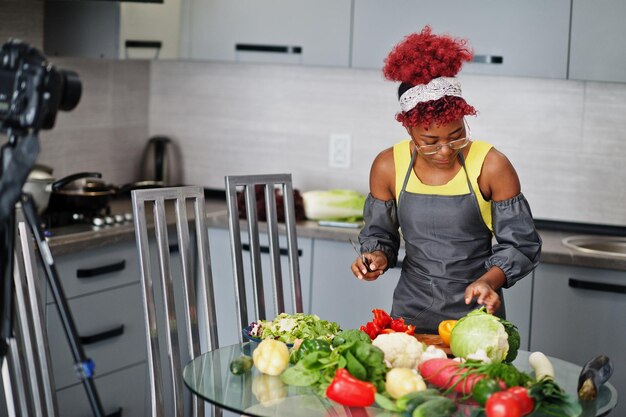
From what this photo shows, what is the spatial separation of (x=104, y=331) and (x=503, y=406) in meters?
1.99

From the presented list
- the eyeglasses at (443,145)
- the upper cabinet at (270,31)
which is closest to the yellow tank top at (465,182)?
the eyeglasses at (443,145)

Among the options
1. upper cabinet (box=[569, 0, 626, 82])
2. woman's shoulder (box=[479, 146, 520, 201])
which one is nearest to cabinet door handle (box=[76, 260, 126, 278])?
woman's shoulder (box=[479, 146, 520, 201])

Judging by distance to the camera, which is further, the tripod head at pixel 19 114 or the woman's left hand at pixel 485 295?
the woman's left hand at pixel 485 295

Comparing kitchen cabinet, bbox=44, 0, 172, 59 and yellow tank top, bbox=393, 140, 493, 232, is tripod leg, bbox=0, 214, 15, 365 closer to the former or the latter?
yellow tank top, bbox=393, 140, 493, 232

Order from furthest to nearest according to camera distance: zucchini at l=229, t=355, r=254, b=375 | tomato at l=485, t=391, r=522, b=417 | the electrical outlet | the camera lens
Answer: the electrical outlet → zucchini at l=229, t=355, r=254, b=375 → tomato at l=485, t=391, r=522, b=417 → the camera lens

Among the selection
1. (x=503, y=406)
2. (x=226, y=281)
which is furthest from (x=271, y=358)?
(x=226, y=281)

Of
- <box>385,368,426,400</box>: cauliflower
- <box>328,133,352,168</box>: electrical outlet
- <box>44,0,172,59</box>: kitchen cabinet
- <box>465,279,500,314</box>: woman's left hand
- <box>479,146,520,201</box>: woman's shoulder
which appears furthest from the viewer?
<box>328,133,352,168</box>: electrical outlet

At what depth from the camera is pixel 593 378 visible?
2.01 m

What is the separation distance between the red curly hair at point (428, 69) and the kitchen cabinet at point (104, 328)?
4.36 feet

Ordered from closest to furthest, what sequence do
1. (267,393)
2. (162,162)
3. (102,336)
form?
→ (267,393), (102,336), (162,162)

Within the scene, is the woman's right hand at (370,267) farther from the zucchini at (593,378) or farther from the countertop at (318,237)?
the countertop at (318,237)

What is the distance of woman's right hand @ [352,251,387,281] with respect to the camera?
8.54 ft

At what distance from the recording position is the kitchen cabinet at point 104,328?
3.24m

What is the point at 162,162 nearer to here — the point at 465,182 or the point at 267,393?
the point at 465,182
